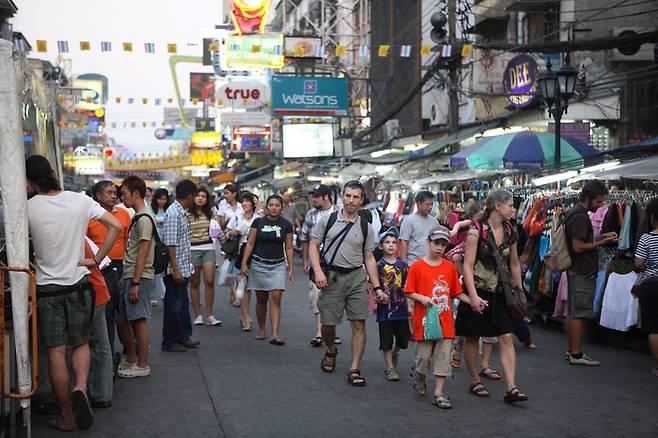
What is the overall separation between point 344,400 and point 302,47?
25791mm

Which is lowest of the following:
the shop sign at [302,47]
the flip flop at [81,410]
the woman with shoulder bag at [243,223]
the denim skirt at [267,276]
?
the flip flop at [81,410]

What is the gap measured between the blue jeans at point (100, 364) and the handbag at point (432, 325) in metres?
2.56

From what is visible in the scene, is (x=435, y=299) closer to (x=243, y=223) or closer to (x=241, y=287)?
(x=241, y=287)

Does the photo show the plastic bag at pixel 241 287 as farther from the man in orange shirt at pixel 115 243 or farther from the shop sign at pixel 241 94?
the shop sign at pixel 241 94

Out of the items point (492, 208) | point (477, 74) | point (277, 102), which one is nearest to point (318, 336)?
point (492, 208)

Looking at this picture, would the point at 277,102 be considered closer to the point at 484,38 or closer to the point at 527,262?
the point at 484,38

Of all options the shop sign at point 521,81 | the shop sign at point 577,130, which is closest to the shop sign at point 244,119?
the shop sign at point 521,81

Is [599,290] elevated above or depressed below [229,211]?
below

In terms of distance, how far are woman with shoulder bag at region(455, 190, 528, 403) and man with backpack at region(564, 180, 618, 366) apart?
1712mm

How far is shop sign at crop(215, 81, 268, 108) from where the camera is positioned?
114ft

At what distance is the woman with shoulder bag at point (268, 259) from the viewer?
Answer: 10773 mm

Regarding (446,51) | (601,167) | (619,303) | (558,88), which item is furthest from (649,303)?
(446,51)

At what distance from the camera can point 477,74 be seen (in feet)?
81.5

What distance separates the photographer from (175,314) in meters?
9.70
